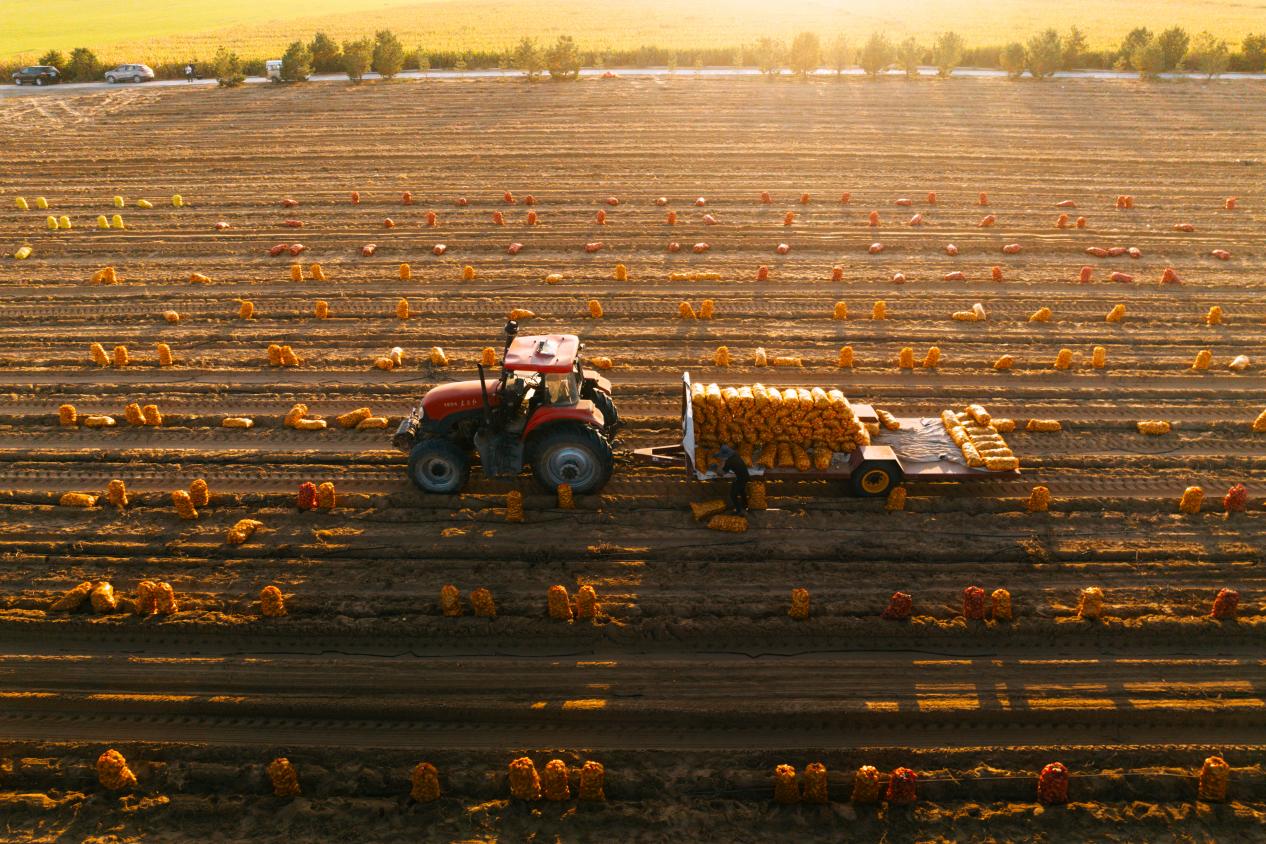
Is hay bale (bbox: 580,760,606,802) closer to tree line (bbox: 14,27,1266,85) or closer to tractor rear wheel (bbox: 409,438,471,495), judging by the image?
tractor rear wheel (bbox: 409,438,471,495)

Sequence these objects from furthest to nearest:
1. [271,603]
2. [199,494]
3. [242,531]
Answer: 1. [199,494]
2. [242,531]
3. [271,603]

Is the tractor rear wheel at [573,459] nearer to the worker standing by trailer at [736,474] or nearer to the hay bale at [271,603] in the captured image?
the worker standing by trailer at [736,474]

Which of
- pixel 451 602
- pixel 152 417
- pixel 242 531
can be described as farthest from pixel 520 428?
pixel 152 417

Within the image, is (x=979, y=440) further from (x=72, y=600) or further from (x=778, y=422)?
(x=72, y=600)

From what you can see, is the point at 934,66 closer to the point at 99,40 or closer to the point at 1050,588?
the point at 1050,588

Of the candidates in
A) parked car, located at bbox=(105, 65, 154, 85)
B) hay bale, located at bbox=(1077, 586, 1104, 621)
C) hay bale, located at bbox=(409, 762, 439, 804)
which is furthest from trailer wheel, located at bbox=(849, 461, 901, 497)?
parked car, located at bbox=(105, 65, 154, 85)

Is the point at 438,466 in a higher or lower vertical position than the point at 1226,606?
higher
